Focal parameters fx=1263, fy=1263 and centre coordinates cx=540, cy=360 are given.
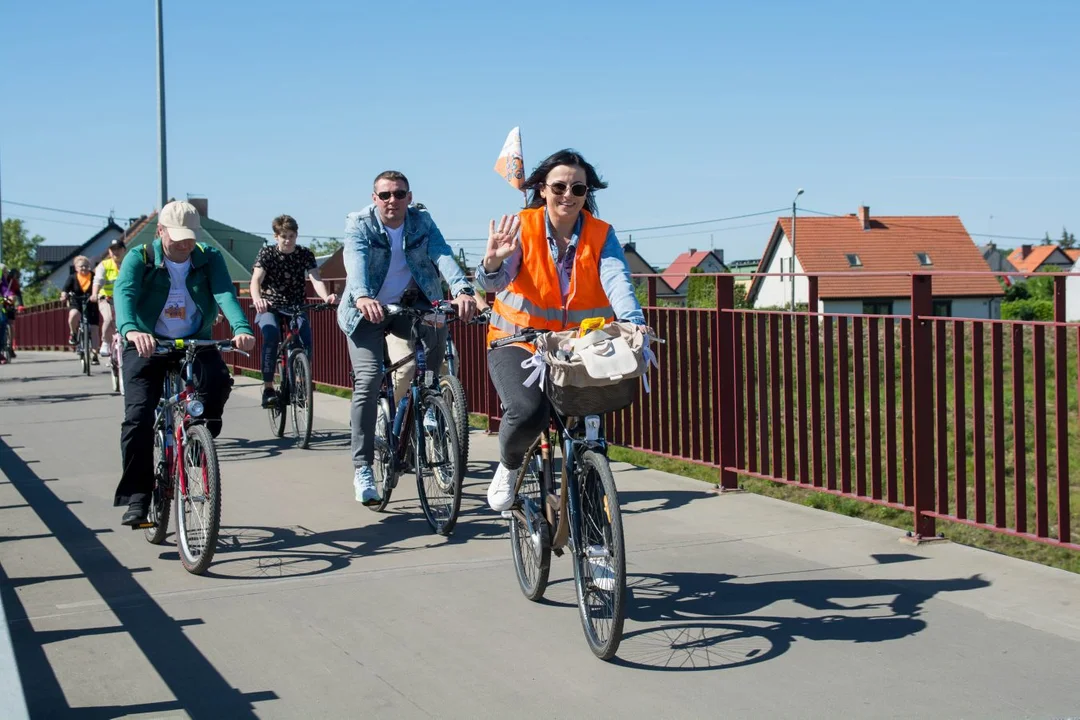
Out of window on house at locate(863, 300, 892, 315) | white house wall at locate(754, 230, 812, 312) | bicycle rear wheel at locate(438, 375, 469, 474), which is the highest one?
white house wall at locate(754, 230, 812, 312)

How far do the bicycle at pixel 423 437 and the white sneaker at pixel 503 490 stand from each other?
3.64 feet

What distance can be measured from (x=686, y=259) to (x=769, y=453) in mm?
137817

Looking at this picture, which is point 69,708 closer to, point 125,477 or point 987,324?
point 125,477

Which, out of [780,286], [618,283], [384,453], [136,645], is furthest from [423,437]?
[780,286]

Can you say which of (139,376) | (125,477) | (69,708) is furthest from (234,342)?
(69,708)

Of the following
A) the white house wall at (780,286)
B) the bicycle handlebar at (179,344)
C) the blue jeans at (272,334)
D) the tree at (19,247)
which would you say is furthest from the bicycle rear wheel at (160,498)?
the tree at (19,247)

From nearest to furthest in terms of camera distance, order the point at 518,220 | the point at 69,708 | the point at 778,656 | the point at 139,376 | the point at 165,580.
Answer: the point at 69,708, the point at 778,656, the point at 518,220, the point at 165,580, the point at 139,376

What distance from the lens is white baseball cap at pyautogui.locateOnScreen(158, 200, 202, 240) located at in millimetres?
6129

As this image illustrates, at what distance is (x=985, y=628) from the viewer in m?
4.86

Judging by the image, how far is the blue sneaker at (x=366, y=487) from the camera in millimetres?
7012

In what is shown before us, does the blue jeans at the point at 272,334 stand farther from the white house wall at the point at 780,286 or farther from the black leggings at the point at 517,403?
the white house wall at the point at 780,286

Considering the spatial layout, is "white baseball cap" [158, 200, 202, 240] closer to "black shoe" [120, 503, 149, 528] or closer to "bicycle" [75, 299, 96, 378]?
"black shoe" [120, 503, 149, 528]

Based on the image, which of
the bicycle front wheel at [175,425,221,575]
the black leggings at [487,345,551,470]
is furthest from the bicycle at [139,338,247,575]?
the black leggings at [487,345,551,470]

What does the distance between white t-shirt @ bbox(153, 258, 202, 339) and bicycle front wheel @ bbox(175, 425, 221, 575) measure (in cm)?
64
